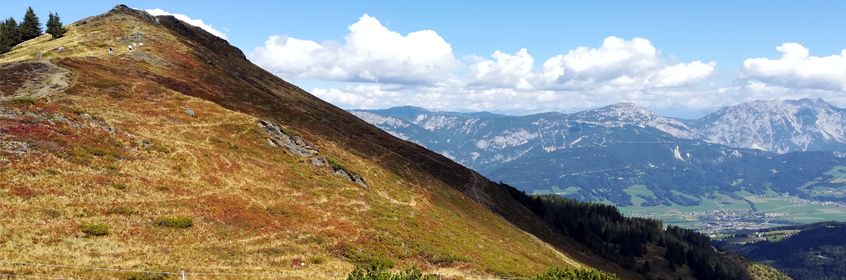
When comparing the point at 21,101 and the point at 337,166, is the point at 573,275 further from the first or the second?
the point at 21,101

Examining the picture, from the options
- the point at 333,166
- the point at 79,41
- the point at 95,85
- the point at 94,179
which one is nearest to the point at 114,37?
the point at 79,41

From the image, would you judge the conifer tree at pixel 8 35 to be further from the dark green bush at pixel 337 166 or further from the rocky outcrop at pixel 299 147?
the dark green bush at pixel 337 166

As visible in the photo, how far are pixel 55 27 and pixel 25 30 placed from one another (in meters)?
25.5

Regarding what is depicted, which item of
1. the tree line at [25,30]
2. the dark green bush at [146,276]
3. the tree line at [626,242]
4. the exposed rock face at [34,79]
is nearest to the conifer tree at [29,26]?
the tree line at [25,30]

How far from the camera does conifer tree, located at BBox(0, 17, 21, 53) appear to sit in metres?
111

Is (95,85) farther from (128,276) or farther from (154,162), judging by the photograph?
(128,276)

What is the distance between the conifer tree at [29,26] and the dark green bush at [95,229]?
14743 centimetres

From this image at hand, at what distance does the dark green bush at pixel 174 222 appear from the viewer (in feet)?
109

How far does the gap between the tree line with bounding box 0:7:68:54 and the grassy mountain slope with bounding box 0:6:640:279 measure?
27.1 m

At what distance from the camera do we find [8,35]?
117312 millimetres

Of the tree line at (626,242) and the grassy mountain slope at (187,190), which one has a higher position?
the grassy mountain slope at (187,190)

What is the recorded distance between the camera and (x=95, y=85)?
2584 inches

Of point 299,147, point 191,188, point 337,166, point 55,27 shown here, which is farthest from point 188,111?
point 55,27

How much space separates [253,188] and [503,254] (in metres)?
37.0
